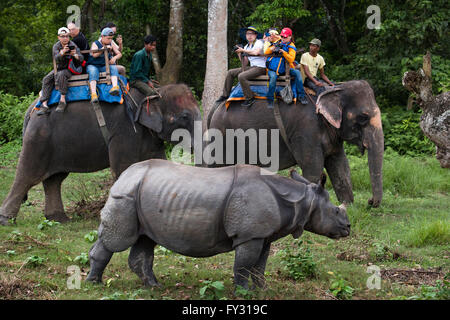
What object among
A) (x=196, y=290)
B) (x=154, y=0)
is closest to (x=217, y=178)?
(x=196, y=290)

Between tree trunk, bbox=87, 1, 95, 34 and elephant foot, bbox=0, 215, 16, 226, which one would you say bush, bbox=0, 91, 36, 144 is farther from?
elephant foot, bbox=0, 215, 16, 226

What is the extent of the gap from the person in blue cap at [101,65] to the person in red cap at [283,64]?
2.24 metres

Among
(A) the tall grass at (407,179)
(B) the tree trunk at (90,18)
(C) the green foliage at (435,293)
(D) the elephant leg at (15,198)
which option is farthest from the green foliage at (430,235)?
(B) the tree trunk at (90,18)

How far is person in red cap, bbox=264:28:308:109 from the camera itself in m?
9.74

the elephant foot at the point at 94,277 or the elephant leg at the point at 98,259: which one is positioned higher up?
the elephant leg at the point at 98,259

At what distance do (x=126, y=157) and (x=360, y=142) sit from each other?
11.3 feet

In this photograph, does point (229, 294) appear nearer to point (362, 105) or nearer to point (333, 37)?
point (362, 105)

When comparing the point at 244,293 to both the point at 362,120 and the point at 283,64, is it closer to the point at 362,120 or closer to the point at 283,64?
the point at 362,120

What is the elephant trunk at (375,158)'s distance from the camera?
9.61m

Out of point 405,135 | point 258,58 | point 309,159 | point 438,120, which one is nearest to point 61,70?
point 258,58

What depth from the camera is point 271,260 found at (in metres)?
8.04

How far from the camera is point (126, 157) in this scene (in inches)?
391

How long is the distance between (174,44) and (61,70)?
8137 millimetres

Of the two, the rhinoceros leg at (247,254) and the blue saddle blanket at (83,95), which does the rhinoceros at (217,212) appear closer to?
the rhinoceros leg at (247,254)
